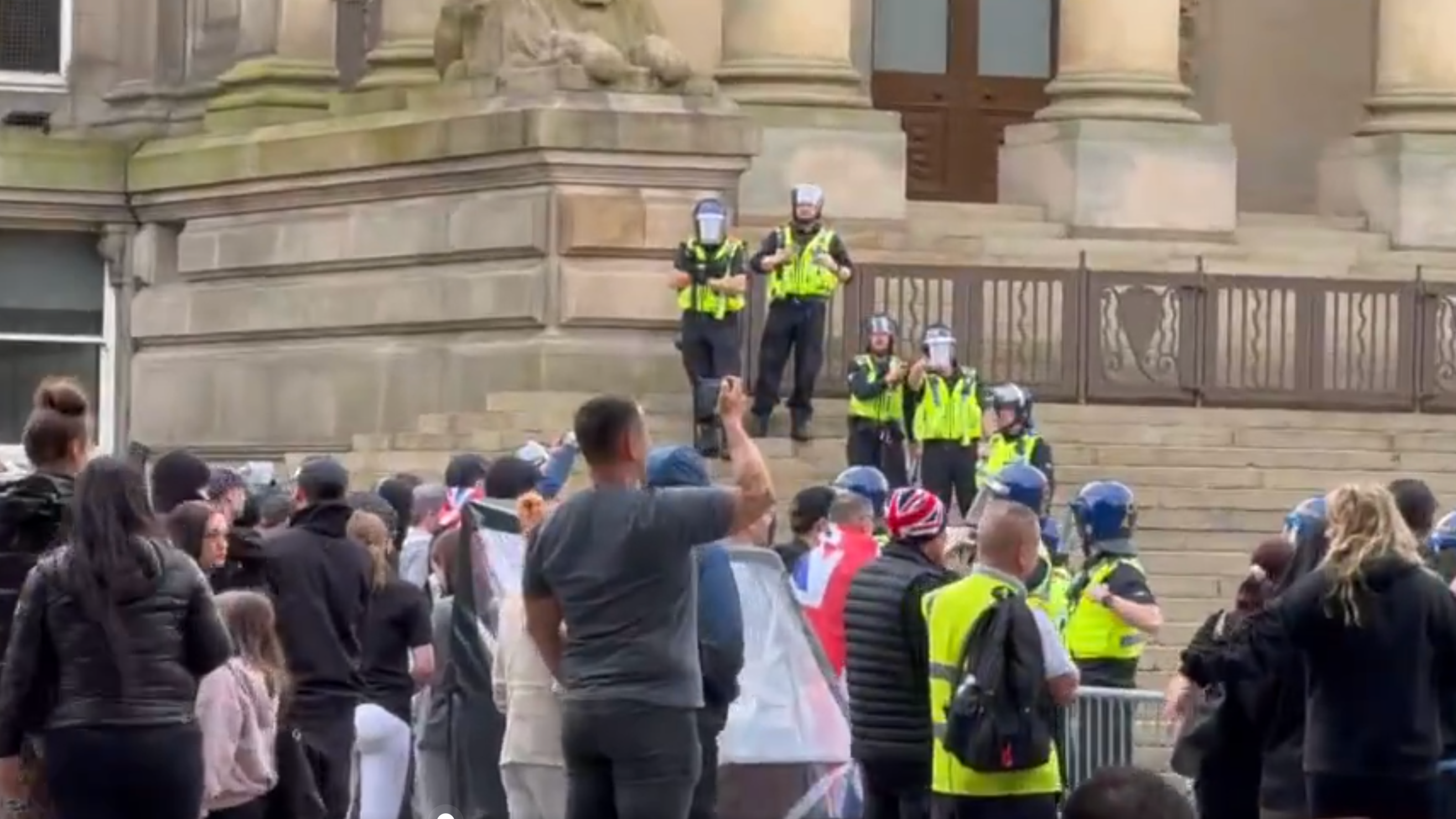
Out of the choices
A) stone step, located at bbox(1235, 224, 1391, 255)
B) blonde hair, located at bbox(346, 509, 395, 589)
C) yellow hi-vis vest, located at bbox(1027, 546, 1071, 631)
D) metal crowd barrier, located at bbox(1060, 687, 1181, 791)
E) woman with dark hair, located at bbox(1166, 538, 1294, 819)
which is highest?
stone step, located at bbox(1235, 224, 1391, 255)

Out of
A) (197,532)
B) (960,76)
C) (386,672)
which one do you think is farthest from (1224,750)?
(960,76)

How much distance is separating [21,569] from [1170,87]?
69.7 feet

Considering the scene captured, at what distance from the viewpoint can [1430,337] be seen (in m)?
30.7

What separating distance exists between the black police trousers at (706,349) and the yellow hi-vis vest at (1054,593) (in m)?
9.01

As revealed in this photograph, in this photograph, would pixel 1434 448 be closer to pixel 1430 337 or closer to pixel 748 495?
pixel 1430 337

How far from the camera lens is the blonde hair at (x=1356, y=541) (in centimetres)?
1334

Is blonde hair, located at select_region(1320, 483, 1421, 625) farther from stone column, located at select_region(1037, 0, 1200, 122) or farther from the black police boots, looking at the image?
stone column, located at select_region(1037, 0, 1200, 122)

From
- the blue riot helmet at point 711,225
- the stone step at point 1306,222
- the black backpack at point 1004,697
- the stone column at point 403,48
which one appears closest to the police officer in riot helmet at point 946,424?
the blue riot helmet at point 711,225

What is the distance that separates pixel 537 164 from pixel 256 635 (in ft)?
53.5

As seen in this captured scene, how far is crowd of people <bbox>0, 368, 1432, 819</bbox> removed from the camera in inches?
494

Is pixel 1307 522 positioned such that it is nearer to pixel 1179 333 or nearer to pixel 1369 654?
pixel 1369 654

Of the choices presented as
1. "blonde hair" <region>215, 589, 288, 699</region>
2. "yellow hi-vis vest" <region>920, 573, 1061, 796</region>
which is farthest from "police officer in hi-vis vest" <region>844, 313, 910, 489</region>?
"blonde hair" <region>215, 589, 288, 699</region>

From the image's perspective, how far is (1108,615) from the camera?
56.6ft

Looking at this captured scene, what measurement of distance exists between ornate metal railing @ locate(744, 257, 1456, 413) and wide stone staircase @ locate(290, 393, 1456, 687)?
0.30m
